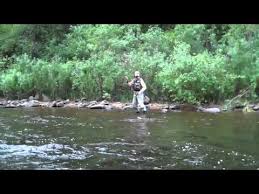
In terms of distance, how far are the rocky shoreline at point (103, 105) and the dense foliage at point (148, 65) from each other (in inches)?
26.0

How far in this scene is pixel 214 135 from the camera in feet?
47.0

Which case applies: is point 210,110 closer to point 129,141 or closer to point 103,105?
point 103,105

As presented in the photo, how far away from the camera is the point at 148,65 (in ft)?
79.7

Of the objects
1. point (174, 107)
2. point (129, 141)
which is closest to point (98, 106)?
point (174, 107)

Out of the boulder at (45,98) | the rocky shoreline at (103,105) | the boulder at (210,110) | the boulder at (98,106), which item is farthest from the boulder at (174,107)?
the boulder at (45,98)

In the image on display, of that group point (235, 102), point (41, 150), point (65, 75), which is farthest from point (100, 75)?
point (41, 150)

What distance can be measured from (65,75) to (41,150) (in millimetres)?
14540

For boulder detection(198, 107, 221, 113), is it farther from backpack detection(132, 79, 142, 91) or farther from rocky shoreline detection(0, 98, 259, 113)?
backpack detection(132, 79, 142, 91)

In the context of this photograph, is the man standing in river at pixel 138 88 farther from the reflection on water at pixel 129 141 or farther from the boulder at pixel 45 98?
the boulder at pixel 45 98

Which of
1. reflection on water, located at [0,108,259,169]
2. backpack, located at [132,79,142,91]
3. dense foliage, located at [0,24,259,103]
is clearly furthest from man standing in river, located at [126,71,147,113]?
dense foliage, located at [0,24,259,103]

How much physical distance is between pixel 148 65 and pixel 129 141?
1144 cm

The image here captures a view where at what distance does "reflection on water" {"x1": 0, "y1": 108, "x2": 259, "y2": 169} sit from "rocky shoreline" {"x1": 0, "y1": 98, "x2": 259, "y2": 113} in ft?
5.45

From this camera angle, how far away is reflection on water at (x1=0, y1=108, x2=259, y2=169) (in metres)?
10.5
